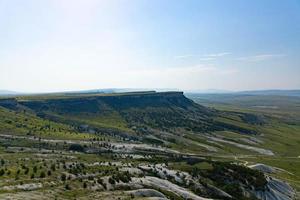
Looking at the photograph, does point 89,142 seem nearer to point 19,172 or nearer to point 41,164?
Answer: point 41,164

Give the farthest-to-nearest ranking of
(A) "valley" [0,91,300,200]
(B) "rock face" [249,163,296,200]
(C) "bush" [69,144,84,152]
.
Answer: (C) "bush" [69,144,84,152] → (B) "rock face" [249,163,296,200] → (A) "valley" [0,91,300,200]

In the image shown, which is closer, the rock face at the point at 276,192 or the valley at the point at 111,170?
the valley at the point at 111,170

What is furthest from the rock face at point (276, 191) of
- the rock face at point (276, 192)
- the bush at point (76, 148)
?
the bush at point (76, 148)

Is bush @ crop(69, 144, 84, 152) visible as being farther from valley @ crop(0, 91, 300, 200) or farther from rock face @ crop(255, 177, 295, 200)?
rock face @ crop(255, 177, 295, 200)

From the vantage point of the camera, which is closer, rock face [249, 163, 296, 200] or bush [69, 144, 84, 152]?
rock face [249, 163, 296, 200]

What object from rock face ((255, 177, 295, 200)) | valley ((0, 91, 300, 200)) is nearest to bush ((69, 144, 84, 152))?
valley ((0, 91, 300, 200))

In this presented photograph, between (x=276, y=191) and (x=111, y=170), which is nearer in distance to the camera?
(x=111, y=170)

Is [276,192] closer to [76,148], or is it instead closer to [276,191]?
[276,191]

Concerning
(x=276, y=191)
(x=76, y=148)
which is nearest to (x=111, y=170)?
(x=76, y=148)

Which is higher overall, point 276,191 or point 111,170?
point 111,170

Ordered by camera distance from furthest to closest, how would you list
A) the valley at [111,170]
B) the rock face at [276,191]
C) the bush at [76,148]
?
the bush at [76,148] < the rock face at [276,191] < the valley at [111,170]

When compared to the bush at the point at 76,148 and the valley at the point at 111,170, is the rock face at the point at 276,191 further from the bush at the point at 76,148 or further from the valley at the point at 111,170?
the bush at the point at 76,148

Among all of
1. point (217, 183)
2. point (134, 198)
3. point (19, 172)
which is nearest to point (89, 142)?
point (217, 183)
